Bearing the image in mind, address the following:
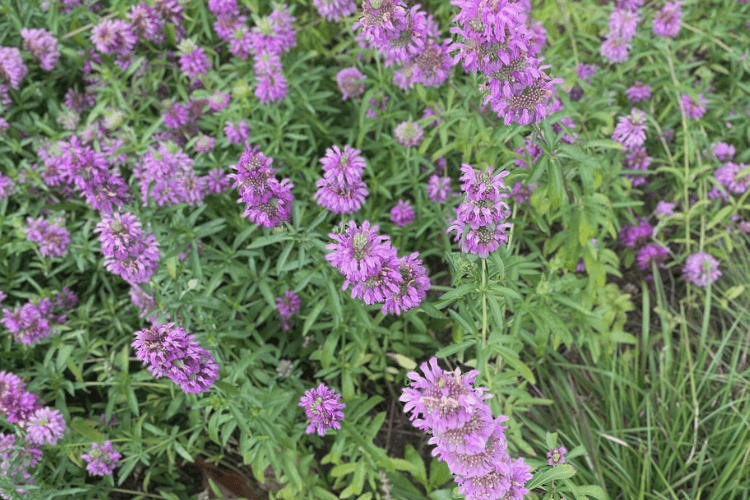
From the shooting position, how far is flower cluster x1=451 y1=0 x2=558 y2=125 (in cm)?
224

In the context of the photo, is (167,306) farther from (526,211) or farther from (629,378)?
(629,378)

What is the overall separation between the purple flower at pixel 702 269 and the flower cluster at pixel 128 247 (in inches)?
142

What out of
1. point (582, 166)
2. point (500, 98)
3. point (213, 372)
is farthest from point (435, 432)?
point (582, 166)

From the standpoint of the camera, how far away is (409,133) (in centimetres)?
391

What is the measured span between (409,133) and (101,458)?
2795mm

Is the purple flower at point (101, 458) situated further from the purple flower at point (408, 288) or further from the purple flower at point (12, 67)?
the purple flower at point (12, 67)

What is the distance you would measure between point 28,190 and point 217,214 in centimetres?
144

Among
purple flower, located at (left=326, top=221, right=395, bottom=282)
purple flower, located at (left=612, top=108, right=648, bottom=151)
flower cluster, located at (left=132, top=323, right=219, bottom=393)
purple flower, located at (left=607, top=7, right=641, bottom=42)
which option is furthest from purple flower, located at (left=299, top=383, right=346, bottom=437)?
purple flower, located at (left=607, top=7, right=641, bottom=42)

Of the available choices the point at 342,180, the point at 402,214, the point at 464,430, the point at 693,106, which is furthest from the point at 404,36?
the point at 693,106

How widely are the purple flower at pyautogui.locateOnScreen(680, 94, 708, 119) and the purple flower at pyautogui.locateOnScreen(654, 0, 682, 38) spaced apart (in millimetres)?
488

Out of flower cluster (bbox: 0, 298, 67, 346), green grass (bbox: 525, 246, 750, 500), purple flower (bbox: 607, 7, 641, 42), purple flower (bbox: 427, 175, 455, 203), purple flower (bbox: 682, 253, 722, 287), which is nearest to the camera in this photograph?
green grass (bbox: 525, 246, 750, 500)

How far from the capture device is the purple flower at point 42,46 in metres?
4.60

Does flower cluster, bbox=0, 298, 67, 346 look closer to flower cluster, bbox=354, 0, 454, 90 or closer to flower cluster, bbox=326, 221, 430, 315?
flower cluster, bbox=326, 221, 430, 315

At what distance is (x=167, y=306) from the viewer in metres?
3.30
